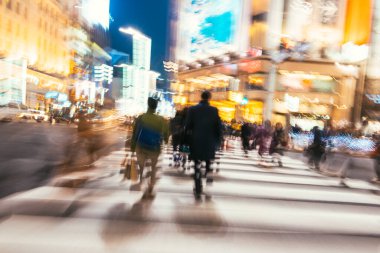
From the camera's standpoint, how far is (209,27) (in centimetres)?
5834

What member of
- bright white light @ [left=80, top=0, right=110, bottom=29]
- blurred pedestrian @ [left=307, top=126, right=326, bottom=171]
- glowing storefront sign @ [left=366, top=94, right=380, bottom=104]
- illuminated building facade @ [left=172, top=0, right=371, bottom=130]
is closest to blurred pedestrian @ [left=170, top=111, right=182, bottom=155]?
blurred pedestrian @ [left=307, top=126, right=326, bottom=171]

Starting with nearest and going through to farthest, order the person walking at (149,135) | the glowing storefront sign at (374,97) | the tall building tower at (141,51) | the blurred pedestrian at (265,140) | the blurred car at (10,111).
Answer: the person walking at (149,135), the blurred pedestrian at (265,140), the blurred car at (10,111), the glowing storefront sign at (374,97), the tall building tower at (141,51)

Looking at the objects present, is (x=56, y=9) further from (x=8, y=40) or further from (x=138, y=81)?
(x=138, y=81)

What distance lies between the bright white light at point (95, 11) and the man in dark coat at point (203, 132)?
63195mm

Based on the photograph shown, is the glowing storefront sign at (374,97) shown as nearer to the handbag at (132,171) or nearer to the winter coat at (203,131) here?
the handbag at (132,171)

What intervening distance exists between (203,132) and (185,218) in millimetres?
1715

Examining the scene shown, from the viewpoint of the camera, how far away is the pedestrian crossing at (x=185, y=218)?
505 cm

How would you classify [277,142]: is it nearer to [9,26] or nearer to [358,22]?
[358,22]

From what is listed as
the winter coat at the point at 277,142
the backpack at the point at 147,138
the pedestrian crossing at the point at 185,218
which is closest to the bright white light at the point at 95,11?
the winter coat at the point at 277,142

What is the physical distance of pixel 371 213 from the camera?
777 cm

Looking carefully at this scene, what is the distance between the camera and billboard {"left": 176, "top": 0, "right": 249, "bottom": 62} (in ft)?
172

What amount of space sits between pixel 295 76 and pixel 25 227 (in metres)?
44.3

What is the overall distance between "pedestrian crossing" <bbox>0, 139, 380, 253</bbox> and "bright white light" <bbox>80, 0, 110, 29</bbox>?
62.5m

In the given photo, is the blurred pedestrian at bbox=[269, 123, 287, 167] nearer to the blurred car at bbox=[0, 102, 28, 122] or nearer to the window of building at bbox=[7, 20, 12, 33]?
the blurred car at bbox=[0, 102, 28, 122]
